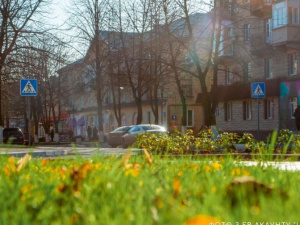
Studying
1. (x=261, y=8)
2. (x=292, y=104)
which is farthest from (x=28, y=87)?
(x=261, y=8)

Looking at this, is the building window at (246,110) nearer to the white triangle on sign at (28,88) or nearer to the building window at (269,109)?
the building window at (269,109)

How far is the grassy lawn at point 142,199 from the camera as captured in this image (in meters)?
2.87

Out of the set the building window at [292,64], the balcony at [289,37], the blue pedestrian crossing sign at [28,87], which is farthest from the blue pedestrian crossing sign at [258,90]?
the building window at [292,64]

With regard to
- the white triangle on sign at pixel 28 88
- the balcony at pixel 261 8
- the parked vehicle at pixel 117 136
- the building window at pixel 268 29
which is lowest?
the parked vehicle at pixel 117 136

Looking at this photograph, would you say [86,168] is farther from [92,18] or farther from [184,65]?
[92,18]

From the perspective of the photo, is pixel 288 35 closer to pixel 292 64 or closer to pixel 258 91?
pixel 292 64

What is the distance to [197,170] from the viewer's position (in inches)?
206

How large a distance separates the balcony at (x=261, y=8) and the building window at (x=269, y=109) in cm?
637

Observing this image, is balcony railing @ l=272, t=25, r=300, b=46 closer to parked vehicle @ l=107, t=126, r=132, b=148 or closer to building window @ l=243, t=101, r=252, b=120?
building window @ l=243, t=101, r=252, b=120

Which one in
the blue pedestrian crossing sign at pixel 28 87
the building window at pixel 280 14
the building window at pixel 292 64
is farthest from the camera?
the building window at pixel 292 64

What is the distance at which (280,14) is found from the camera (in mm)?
42688

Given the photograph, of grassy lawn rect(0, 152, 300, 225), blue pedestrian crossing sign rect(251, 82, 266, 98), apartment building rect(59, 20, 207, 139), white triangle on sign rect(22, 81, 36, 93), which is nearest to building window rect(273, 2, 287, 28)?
apartment building rect(59, 20, 207, 139)

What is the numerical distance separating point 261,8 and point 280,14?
9.82ft

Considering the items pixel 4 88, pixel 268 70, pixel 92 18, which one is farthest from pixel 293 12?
pixel 4 88
